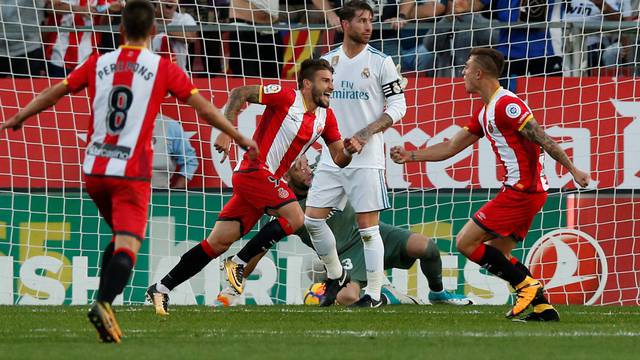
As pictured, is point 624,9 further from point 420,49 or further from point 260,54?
point 260,54

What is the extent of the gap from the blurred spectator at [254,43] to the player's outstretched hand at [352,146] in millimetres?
2872

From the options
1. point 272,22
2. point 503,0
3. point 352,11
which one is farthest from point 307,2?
point 352,11

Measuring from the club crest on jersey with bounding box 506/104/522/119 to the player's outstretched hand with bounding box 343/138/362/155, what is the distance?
52.0 inches

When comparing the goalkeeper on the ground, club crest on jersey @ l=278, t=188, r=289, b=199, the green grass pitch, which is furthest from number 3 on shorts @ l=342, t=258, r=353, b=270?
club crest on jersey @ l=278, t=188, r=289, b=199

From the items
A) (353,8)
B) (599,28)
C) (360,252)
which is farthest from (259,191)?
(599,28)

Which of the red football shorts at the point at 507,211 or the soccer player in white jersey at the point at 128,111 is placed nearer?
the soccer player in white jersey at the point at 128,111

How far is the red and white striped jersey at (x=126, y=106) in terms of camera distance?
7051mm

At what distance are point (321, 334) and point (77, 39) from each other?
5.65 meters

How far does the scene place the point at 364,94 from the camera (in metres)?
→ 10.2

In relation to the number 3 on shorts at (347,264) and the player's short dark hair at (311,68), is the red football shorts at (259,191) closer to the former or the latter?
the player's short dark hair at (311,68)

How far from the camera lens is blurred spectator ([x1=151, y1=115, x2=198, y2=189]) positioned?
1206 centimetres

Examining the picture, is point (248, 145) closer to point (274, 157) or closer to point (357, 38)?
point (274, 157)

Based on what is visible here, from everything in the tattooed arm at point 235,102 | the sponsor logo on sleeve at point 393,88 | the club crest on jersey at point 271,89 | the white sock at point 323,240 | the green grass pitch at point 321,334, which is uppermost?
the sponsor logo on sleeve at point 393,88

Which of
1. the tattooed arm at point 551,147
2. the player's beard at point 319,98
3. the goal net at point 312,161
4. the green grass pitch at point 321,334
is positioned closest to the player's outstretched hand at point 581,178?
the tattooed arm at point 551,147
